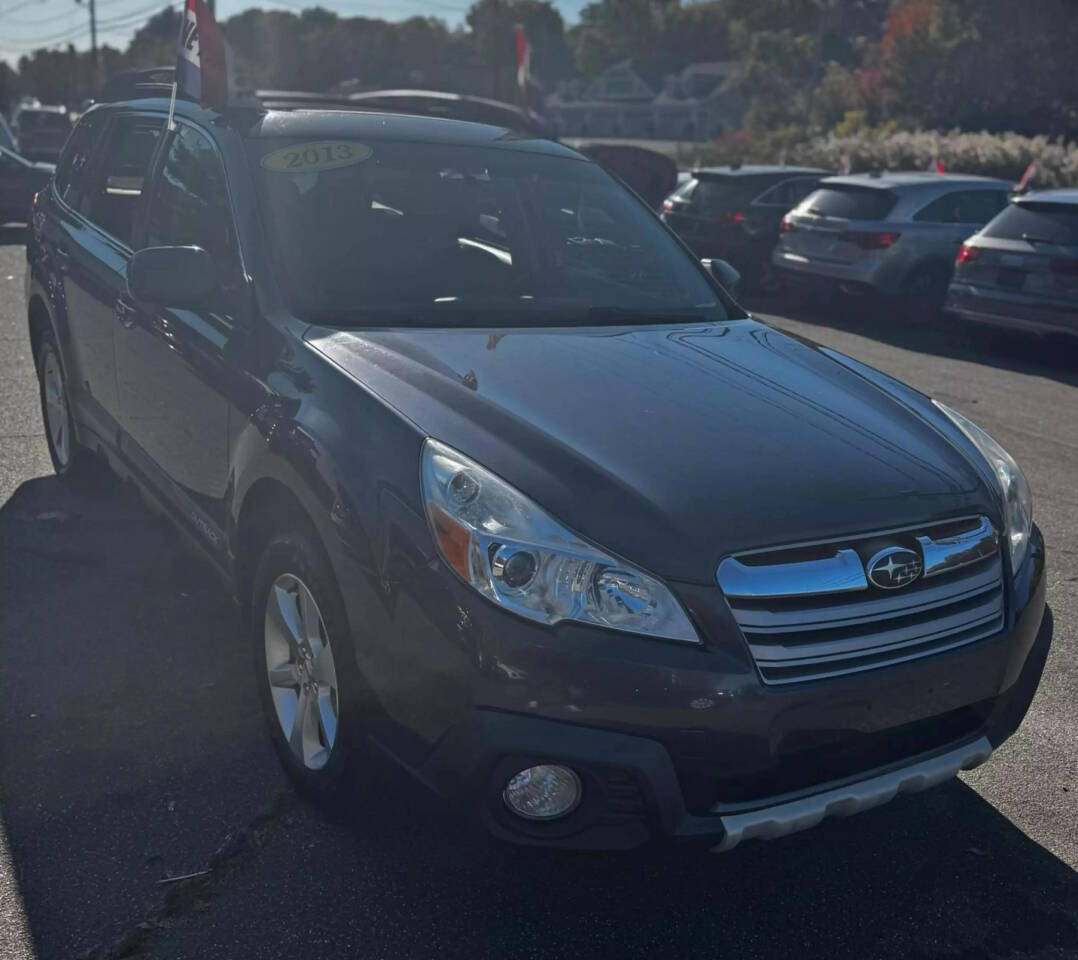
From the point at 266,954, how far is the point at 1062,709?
8.65ft

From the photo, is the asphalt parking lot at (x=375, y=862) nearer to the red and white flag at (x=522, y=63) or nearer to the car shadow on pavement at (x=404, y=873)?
the car shadow on pavement at (x=404, y=873)

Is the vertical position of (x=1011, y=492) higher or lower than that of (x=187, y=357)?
lower

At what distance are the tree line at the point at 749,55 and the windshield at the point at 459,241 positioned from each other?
24073 millimetres

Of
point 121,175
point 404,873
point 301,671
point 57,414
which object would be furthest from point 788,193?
point 404,873

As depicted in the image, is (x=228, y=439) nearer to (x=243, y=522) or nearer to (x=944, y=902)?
(x=243, y=522)

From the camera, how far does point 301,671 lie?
3330 millimetres

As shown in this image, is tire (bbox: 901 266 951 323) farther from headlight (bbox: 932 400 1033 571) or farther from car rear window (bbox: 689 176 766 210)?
headlight (bbox: 932 400 1033 571)

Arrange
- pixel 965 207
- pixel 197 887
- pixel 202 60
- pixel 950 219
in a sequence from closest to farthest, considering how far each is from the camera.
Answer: pixel 197 887 < pixel 202 60 < pixel 950 219 < pixel 965 207

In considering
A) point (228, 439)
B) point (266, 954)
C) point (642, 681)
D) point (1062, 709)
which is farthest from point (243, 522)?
point (1062, 709)

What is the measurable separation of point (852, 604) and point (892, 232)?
11.4m

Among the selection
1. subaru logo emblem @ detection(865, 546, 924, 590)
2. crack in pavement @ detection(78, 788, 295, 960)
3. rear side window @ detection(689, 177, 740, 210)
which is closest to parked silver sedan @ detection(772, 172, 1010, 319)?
rear side window @ detection(689, 177, 740, 210)

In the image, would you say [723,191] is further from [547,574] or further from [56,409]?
[547,574]

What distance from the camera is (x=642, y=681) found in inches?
103

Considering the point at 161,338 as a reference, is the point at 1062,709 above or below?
below
